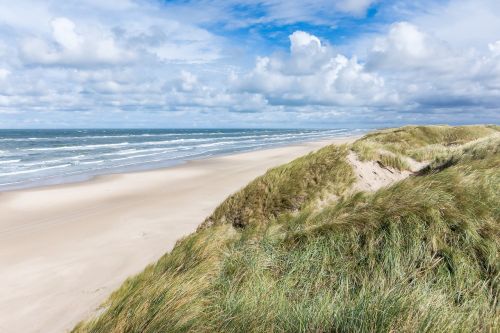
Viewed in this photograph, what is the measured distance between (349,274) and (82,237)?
407 inches

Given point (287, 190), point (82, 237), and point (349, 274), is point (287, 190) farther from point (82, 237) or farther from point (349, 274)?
point (82, 237)

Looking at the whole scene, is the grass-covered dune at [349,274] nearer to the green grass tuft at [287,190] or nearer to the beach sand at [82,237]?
the green grass tuft at [287,190]

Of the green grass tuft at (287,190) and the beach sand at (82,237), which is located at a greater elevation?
the green grass tuft at (287,190)

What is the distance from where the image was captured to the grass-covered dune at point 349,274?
2.81 metres

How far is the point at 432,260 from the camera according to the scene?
3686 mm

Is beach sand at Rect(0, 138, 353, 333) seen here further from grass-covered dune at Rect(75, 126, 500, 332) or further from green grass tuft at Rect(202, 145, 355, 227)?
grass-covered dune at Rect(75, 126, 500, 332)

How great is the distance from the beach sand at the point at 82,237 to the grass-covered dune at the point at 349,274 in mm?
3199

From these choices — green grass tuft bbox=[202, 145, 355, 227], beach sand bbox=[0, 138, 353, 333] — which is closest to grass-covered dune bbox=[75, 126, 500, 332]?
green grass tuft bbox=[202, 145, 355, 227]

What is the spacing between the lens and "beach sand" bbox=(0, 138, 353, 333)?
7.11m

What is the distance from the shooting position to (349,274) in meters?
3.75

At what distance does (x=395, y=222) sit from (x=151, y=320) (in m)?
2.90

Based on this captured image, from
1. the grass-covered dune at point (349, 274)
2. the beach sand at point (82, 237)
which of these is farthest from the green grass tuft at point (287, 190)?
the beach sand at point (82, 237)

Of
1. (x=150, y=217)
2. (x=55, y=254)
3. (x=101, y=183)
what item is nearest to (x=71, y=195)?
(x=101, y=183)

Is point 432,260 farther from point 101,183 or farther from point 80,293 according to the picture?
point 101,183
